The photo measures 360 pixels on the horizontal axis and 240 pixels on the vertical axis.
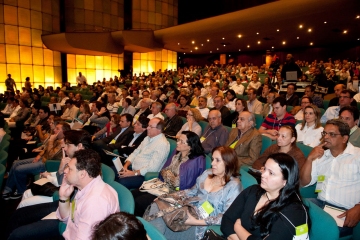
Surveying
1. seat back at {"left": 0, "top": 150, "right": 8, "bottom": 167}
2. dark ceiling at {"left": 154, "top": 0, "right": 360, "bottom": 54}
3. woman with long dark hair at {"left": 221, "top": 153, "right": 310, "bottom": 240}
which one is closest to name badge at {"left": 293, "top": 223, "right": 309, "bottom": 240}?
woman with long dark hair at {"left": 221, "top": 153, "right": 310, "bottom": 240}

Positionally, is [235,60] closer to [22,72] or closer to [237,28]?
[237,28]

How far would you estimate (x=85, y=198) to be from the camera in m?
1.86

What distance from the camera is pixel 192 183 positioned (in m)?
2.71

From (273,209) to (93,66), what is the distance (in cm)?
1746

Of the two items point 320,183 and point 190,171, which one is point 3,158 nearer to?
point 190,171

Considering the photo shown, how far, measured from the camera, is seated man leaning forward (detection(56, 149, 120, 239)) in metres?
1.76

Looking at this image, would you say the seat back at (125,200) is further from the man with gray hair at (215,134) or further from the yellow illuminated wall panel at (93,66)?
the yellow illuminated wall panel at (93,66)

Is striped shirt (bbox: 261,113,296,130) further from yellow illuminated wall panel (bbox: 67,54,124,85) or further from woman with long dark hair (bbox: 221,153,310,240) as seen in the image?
yellow illuminated wall panel (bbox: 67,54,124,85)

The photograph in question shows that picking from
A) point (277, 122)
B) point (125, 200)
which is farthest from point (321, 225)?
point (277, 122)

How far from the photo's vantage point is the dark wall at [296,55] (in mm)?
17828

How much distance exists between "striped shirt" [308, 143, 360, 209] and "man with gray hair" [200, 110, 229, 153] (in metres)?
1.60

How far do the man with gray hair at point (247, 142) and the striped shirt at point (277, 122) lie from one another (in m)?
0.87

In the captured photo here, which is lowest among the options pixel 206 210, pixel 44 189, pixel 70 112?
pixel 44 189

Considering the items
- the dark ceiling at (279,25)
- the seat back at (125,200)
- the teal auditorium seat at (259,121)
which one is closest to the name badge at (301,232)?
the seat back at (125,200)
